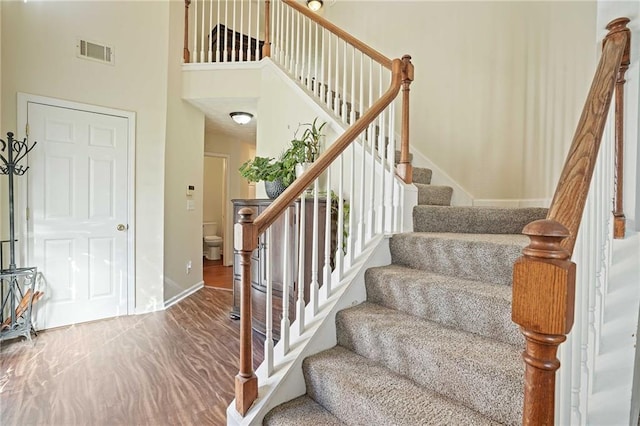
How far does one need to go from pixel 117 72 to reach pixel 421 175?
3242 mm

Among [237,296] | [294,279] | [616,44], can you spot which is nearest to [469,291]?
[616,44]

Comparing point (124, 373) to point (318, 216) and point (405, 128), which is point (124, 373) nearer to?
point (318, 216)

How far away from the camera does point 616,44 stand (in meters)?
1.23

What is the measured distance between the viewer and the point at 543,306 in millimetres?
603

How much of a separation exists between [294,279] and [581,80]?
2.63 m

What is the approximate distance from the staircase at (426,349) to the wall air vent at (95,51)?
3.43 metres

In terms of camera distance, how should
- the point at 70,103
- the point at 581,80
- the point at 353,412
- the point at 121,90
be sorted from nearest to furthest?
the point at 353,412
the point at 581,80
the point at 70,103
the point at 121,90

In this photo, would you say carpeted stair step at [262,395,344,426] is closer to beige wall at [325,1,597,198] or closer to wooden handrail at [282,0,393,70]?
wooden handrail at [282,0,393,70]

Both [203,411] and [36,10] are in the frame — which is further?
[36,10]

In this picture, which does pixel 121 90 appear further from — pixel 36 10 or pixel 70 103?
pixel 36 10

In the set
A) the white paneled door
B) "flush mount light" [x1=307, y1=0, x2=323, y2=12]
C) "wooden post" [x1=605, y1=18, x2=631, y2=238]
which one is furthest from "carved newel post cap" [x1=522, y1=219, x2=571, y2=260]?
"flush mount light" [x1=307, y1=0, x2=323, y2=12]

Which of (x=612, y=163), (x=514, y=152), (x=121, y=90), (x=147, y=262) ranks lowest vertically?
(x=147, y=262)

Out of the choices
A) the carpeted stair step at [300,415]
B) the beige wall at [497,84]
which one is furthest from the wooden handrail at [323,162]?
the beige wall at [497,84]

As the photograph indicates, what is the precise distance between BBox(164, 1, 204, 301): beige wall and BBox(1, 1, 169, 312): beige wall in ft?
0.36
